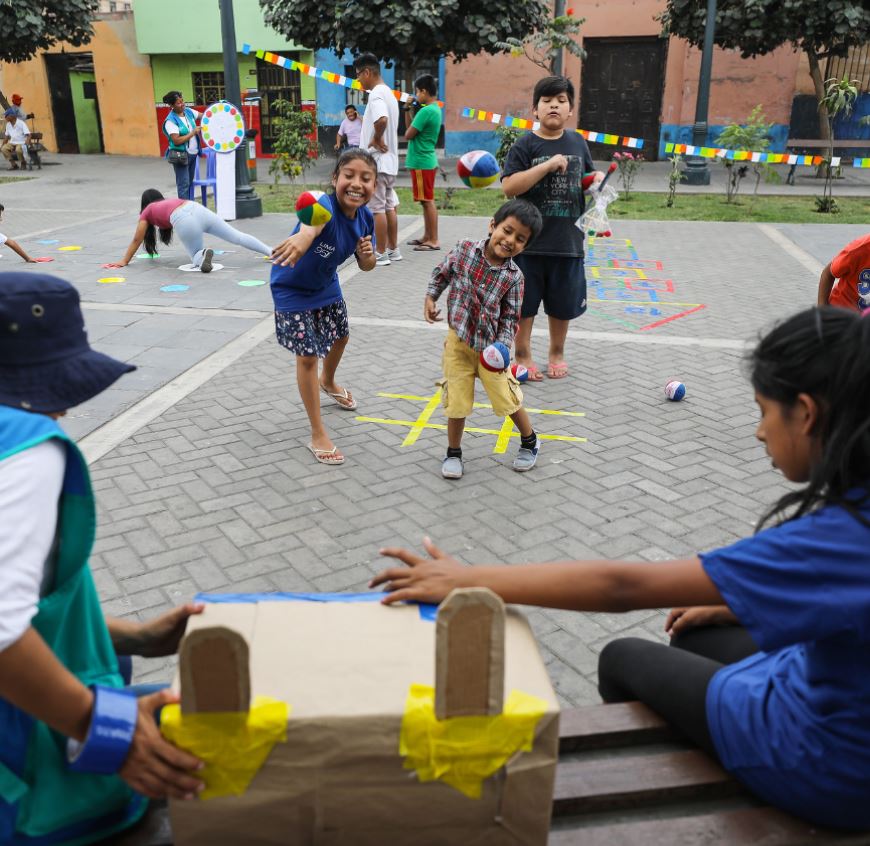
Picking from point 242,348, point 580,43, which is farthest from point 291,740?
point 580,43

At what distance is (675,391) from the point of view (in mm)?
5617

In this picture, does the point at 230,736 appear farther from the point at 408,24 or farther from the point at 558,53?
the point at 558,53

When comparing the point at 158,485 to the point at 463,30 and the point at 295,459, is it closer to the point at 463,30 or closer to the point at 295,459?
the point at 295,459

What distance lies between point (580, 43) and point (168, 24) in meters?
11.5

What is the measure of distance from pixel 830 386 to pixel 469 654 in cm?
84

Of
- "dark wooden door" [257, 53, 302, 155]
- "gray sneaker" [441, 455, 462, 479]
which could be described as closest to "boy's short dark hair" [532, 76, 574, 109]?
"gray sneaker" [441, 455, 462, 479]

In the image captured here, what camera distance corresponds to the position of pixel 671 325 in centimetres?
744

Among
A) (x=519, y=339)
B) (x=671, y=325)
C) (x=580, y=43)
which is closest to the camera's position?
(x=519, y=339)

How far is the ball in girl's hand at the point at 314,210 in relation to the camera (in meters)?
4.37

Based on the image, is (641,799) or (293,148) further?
(293,148)

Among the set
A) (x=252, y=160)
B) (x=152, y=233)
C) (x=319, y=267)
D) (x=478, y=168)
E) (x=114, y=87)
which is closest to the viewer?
(x=319, y=267)

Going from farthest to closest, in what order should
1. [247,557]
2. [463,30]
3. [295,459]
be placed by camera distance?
[463,30]
[295,459]
[247,557]

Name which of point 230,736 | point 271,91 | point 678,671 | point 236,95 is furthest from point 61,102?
point 230,736

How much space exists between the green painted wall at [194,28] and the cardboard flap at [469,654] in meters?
23.3
